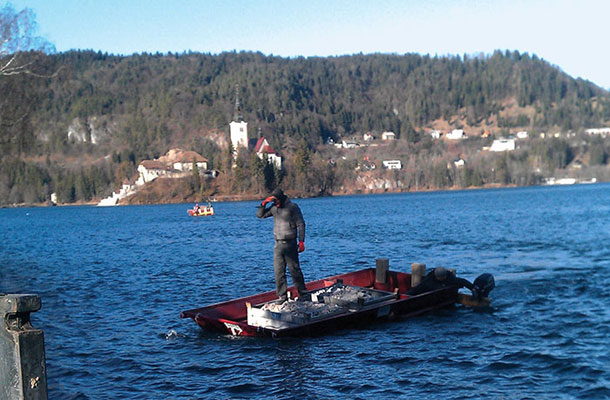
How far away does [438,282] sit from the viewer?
65.7 feet

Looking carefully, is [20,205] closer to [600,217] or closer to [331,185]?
[331,185]

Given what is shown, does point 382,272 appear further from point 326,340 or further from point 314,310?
point 326,340

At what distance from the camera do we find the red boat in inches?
607

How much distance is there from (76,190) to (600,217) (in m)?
172

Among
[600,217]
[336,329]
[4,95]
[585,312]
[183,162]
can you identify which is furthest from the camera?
[183,162]

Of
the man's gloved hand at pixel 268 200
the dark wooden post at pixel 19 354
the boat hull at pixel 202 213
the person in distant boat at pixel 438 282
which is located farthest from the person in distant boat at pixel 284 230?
the boat hull at pixel 202 213

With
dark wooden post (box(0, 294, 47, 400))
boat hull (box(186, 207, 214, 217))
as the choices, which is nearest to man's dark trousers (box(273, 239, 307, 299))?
dark wooden post (box(0, 294, 47, 400))

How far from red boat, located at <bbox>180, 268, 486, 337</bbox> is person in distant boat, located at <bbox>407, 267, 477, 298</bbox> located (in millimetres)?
330

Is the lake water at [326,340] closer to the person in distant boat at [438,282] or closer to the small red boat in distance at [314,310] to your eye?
the small red boat in distance at [314,310]

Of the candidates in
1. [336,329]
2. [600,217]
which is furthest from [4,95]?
[600,217]

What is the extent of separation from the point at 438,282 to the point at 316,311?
5635 mm

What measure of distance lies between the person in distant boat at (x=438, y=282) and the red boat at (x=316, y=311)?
330 mm

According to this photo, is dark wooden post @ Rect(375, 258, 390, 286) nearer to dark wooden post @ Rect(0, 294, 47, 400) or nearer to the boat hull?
dark wooden post @ Rect(0, 294, 47, 400)

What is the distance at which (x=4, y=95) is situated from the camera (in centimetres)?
3562
